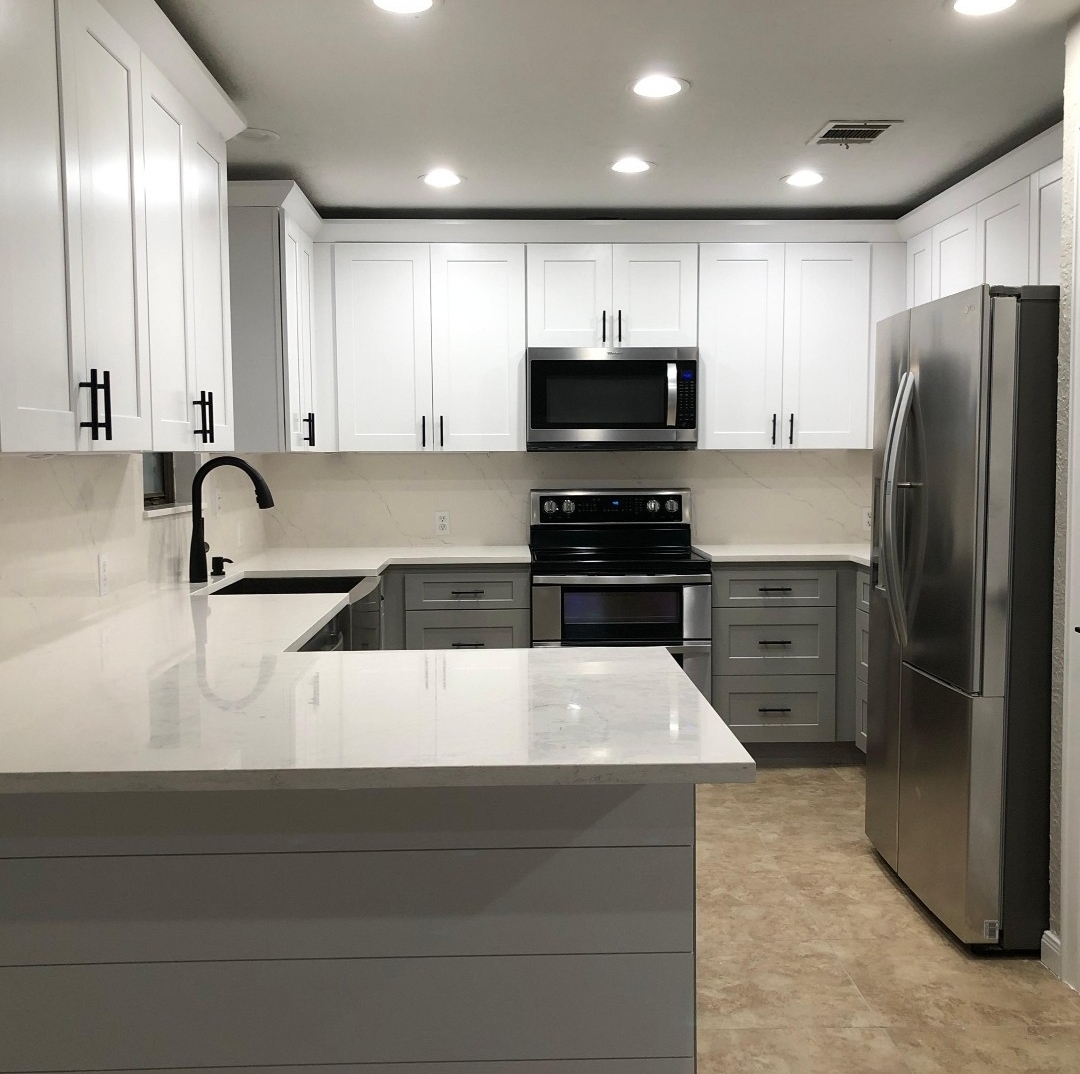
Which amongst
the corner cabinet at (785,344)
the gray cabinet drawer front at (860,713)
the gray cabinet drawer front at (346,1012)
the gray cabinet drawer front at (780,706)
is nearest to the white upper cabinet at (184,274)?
the gray cabinet drawer front at (346,1012)

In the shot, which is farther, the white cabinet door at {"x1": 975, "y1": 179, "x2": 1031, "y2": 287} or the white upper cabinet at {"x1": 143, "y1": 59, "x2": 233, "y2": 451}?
the white cabinet door at {"x1": 975, "y1": 179, "x2": 1031, "y2": 287}

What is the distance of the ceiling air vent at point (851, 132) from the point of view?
3.19 metres

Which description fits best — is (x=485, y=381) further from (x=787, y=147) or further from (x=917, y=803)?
(x=917, y=803)

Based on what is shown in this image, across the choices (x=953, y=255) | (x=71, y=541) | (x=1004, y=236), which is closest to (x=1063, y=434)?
(x=1004, y=236)

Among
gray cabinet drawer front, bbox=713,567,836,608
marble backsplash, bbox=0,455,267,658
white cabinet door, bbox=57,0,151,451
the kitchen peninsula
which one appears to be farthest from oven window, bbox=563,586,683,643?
the kitchen peninsula

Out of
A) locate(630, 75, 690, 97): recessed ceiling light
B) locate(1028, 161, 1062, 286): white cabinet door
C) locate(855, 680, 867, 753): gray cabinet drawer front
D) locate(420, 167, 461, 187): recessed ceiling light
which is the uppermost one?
locate(420, 167, 461, 187): recessed ceiling light

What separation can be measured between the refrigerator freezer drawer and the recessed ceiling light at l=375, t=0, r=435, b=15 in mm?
2206

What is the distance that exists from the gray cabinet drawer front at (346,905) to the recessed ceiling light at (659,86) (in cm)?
220

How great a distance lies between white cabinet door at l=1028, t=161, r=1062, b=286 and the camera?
3.11 metres

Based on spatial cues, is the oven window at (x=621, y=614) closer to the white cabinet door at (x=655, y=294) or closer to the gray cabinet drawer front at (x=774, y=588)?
the gray cabinet drawer front at (x=774, y=588)

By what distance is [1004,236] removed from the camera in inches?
136

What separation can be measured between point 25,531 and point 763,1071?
2.07 m

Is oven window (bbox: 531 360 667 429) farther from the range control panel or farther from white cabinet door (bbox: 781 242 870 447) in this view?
white cabinet door (bbox: 781 242 870 447)

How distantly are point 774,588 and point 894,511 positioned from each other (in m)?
1.37
